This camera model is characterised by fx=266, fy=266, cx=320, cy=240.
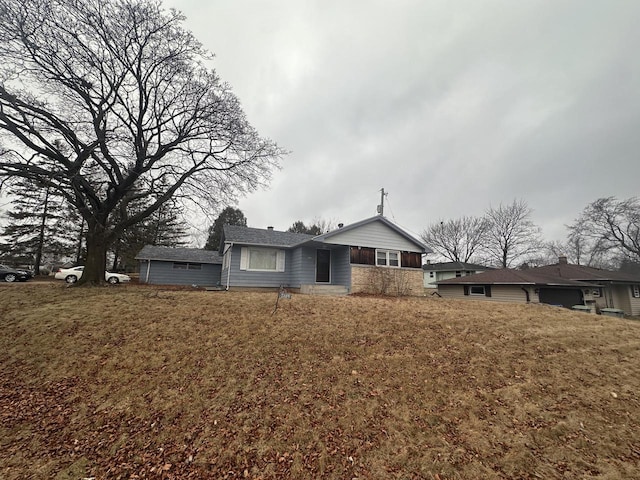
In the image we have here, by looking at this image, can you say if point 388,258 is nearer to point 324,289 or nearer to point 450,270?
point 324,289

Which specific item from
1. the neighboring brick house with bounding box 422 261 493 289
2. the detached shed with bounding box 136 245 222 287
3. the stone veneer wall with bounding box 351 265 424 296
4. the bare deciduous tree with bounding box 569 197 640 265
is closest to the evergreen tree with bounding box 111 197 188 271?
the detached shed with bounding box 136 245 222 287

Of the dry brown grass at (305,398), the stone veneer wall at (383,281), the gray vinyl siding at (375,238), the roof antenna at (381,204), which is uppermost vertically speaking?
the roof antenna at (381,204)

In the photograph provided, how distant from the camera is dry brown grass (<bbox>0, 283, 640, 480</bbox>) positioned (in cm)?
337

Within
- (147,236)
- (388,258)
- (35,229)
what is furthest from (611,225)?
(35,229)

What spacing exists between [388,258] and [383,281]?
175 centimetres

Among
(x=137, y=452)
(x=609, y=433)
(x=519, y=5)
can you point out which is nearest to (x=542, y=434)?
(x=609, y=433)

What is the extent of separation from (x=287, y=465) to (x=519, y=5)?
16382 millimetres

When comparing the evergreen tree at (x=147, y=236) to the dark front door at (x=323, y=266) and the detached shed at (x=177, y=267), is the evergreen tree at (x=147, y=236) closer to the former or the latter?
the detached shed at (x=177, y=267)

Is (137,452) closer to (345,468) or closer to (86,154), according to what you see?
(345,468)

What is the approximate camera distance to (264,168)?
46.3 ft

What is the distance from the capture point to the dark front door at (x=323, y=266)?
16.1 m

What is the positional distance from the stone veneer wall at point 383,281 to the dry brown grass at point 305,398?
6823 mm

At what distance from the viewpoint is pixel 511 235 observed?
34938 mm

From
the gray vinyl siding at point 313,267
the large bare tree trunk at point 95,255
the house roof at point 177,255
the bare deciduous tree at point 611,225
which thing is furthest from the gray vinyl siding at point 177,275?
the bare deciduous tree at point 611,225
